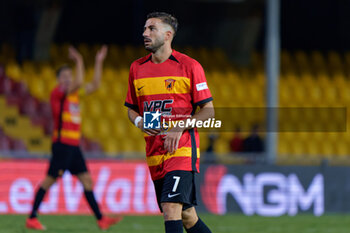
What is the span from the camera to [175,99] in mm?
6023

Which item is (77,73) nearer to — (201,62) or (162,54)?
(162,54)

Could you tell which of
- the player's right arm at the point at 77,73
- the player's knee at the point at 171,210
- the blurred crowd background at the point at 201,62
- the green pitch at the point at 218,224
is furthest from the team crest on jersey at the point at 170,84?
the blurred crowd background at the point at 201,62

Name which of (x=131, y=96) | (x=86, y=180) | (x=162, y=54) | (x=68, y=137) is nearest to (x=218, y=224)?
(x=86, y=180)

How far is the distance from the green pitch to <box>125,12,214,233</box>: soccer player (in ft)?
12.3

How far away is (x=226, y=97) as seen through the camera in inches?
704

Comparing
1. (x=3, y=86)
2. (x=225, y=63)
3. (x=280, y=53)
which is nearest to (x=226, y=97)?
(x=225, y=63)

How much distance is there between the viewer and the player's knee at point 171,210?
5797mm

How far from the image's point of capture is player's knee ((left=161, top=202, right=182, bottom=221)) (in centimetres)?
580

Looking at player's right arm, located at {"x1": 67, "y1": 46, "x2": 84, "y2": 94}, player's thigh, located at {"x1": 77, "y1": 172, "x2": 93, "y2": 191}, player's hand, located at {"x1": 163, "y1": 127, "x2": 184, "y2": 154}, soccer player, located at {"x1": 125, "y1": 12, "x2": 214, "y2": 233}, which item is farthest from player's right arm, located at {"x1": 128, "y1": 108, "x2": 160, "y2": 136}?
player's thigh, located at {"x1": 77, "y1": 172, "x2": 93, "y2": 191}

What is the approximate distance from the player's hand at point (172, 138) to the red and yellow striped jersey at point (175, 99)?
0.07m

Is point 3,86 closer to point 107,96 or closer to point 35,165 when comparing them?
point 107,96

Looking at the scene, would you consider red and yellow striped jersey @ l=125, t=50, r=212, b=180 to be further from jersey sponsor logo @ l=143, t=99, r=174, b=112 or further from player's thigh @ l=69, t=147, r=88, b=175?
player's thigh @ l=69, t=147, r=88, b=175

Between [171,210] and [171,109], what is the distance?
0.78m

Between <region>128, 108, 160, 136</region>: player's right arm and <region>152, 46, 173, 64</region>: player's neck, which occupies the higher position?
<region>152, 46, 173, 64</region>: player's neck
